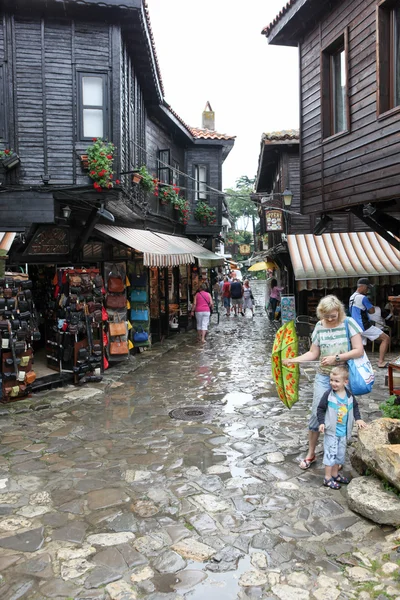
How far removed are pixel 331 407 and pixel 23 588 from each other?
3310 millimetres

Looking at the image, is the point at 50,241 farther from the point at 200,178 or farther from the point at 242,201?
the point at 242,201

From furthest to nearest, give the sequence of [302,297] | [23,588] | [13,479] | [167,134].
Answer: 1. [167,134]
2. [302,297]
3. [13,479]
4. [23,588]

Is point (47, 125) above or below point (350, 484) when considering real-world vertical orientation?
above

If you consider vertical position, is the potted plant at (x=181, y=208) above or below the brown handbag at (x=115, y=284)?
above

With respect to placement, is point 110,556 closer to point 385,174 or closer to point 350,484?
point 350,484

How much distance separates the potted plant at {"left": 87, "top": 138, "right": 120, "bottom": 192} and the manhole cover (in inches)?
214

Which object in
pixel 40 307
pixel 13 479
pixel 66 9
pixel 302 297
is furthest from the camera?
pixel 302 297

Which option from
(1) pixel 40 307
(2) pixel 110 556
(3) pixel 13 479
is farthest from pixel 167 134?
(2) pixel 110 556

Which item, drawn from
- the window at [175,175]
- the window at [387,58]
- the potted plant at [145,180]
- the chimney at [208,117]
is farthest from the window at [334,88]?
the chimney at [208,117]

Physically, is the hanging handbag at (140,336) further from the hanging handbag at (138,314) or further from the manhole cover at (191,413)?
the manhole cover at (191,413)

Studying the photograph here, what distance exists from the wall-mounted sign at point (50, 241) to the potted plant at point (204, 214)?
35.6ft

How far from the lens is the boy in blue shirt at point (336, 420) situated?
17.2 feet

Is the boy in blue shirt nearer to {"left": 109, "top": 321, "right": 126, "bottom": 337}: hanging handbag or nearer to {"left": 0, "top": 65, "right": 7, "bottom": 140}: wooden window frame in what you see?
{"left": 109, "top": 321, "right": 126, "bottom": 337}: hanging handbag

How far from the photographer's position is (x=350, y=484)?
4.97m
